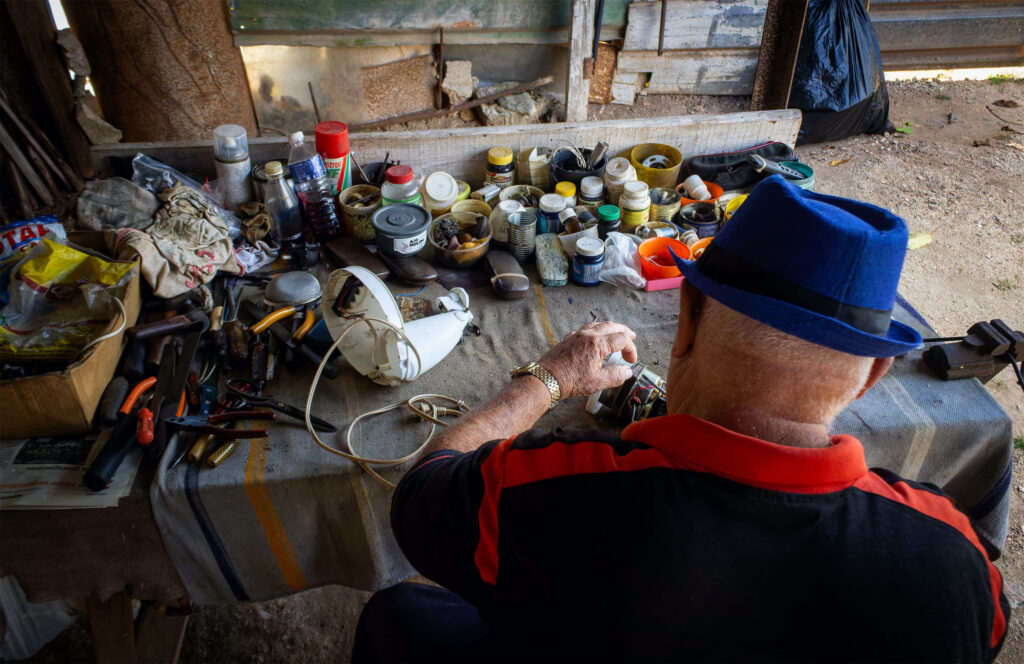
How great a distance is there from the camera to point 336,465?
160cm

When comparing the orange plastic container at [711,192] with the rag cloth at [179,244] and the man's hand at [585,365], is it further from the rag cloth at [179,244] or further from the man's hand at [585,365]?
the rag cloth at [179,244]

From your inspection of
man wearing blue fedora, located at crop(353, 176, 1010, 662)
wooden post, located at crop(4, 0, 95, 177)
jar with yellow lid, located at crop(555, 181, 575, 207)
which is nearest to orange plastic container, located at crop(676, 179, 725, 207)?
jar with yellow lid, located at crop(555, 181, 575, 207)

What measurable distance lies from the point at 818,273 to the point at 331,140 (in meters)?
1.95

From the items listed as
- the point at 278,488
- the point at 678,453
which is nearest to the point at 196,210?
the point at 278,488

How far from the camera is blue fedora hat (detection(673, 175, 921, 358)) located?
1.00 m

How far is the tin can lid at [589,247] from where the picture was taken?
7.22 feet

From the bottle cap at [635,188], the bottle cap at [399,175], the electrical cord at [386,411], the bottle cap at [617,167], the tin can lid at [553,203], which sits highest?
the bottle cap at [399,175]

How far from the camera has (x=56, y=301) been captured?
1858 mm

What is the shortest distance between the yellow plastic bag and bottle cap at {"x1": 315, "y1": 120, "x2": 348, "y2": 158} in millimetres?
857

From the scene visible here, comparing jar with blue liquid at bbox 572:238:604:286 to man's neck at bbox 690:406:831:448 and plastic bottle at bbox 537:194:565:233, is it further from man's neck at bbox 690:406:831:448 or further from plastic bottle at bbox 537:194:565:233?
man's neck at bbox 690:406:831:448

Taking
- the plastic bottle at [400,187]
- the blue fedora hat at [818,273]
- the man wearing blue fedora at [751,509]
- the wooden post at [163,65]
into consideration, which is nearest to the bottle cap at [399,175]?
the plastic bottle at [400,187]

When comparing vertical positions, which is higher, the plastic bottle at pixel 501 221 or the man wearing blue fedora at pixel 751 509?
the man wearing blue fedora at pixel 751 509

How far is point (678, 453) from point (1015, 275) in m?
4.46

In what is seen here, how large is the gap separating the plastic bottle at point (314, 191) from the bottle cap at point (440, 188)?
14.7 inches
